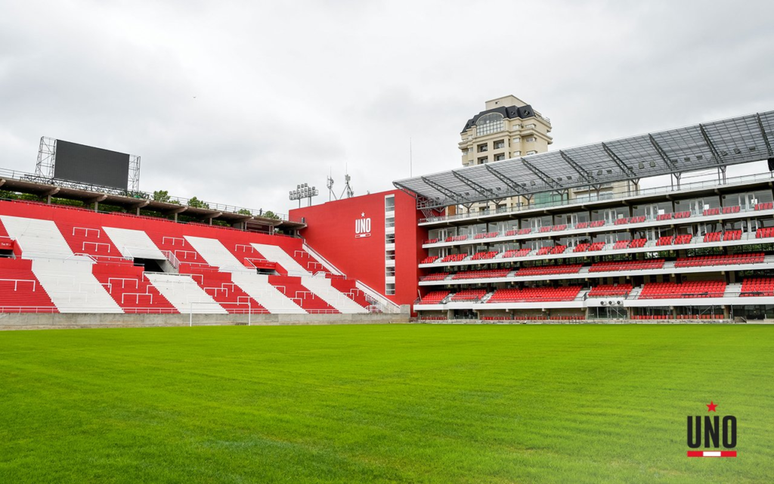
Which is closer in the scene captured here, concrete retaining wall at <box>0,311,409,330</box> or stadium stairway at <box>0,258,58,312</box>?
concrete retaining wall at <box>0,311,409,330</box>

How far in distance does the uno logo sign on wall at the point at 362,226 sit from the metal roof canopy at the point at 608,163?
22.2 ft

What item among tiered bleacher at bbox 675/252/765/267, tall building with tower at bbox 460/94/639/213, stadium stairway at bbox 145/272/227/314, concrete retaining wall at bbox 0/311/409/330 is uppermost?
tall building with tower at bbox 460/94/639/213

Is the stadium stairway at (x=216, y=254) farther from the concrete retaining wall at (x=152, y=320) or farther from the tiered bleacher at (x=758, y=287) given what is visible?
the tiered bleacher at (x=758, y=287)

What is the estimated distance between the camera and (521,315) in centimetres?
5381

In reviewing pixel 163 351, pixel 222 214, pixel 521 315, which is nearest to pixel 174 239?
pixel 222 214

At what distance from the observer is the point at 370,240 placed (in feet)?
207

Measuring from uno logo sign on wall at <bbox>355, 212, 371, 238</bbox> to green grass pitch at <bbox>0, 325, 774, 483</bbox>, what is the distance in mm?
52337

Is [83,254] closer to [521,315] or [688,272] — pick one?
[521,315]

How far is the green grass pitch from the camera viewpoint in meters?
4.27

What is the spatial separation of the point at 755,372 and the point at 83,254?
4801 cm

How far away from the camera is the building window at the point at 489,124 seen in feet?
288

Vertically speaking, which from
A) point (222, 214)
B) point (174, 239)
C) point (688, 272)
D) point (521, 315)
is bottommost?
point (521, 315)

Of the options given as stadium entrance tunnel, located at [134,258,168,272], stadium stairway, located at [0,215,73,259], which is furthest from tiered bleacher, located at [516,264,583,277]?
stadium stairway, located at [0,215,73,259]
